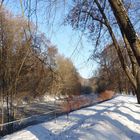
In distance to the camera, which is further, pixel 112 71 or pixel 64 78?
pixel 112 71

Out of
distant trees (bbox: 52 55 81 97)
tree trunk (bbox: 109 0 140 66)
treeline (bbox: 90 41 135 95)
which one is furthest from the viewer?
treeline (bbox: 90 41 135 95)

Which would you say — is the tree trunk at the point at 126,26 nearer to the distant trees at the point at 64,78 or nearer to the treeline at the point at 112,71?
the distant trees at the point at 64,78

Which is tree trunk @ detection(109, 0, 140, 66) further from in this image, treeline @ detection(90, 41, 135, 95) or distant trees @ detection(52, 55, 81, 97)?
treeline @ detection(90, 41, 135, 95)

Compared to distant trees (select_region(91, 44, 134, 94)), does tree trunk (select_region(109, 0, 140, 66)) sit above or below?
below

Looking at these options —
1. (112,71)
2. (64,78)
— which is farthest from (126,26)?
(112,71)

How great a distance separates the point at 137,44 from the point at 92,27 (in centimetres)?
1307

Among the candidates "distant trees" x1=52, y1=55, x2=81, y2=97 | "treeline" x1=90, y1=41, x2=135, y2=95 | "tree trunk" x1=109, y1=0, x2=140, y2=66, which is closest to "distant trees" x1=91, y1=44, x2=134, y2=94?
"treeline" x1=90, y1=41, x2=135, y2=95

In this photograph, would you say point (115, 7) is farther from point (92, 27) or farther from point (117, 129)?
point (92, 27)

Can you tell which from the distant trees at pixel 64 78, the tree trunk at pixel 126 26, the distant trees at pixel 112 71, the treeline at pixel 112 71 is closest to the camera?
the tree trunk at pixel 126 26

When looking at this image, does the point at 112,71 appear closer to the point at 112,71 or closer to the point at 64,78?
the point at 112,71

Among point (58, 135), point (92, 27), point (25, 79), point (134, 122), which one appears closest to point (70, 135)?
point (58, 135)

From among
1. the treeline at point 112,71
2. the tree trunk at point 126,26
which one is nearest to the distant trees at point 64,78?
the tree trunk at point 126,26

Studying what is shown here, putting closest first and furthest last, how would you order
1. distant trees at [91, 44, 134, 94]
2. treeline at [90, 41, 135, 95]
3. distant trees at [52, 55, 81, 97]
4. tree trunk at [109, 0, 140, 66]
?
tree trunk at [109, 0, 140, 66] → distant trees at [52, 55, 81, 97] → treeline at [90, 41, 135, 95] → distant trees at [91, 44, 134, 94]

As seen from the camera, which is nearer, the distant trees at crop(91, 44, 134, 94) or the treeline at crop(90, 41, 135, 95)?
the treeline at crop(90, 41, 135, 95)
